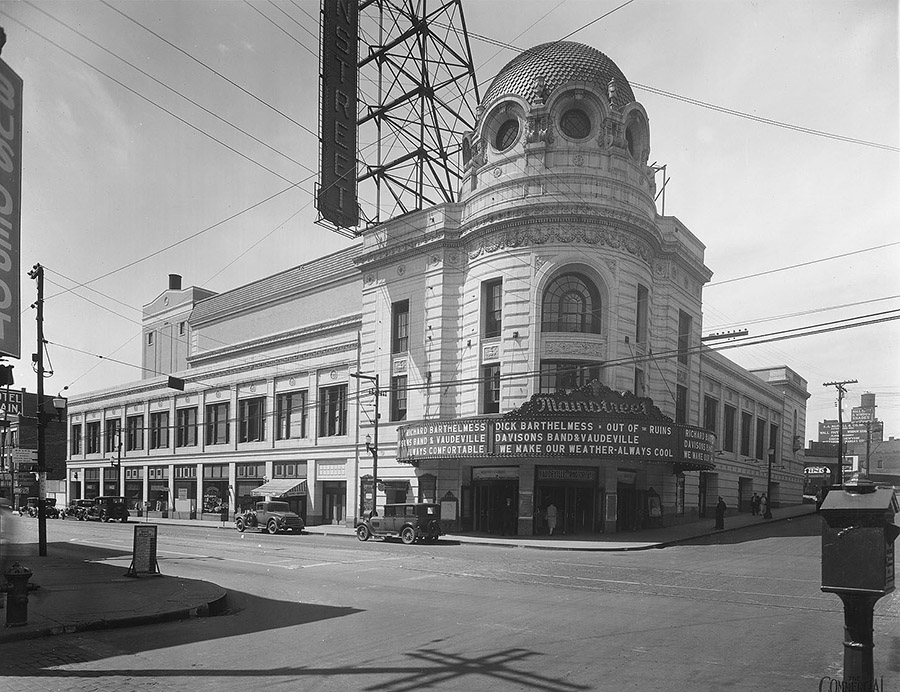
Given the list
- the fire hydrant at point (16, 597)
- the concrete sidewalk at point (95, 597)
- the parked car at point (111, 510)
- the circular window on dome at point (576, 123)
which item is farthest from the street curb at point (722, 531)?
the parked car at point (111, 510)

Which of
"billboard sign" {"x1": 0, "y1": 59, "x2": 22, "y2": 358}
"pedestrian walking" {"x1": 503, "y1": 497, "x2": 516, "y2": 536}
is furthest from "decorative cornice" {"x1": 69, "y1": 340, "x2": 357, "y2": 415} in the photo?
"billboard sign" {"x1": 0, "y1": 59, "x2": 22, "y2": 358}

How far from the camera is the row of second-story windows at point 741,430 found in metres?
47.8

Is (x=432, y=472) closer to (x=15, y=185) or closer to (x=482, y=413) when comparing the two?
(x=482, y=413)

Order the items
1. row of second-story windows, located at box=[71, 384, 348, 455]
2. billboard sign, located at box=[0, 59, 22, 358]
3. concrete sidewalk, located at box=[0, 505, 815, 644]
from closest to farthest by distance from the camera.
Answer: billboard sign, located at box=[0, 59, 22, 358] → concrete sidewalk, located at box=[0, 505, 815, 644] → row of second-story windows, located at box=[71, 384, 348, 455]

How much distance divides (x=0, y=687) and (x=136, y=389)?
2184 inches

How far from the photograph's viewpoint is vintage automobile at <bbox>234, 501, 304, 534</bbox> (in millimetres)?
35250

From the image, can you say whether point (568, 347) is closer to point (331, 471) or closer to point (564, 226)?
point (564, 226)

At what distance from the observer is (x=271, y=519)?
117ft

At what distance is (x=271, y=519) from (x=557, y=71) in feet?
84.4

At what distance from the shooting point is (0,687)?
8.02 meters

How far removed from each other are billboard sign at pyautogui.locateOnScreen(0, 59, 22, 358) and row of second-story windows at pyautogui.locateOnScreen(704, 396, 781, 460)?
135 ft

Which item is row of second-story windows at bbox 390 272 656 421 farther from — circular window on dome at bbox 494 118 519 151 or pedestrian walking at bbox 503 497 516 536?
circular window on dome at bbox 494 118 519 151

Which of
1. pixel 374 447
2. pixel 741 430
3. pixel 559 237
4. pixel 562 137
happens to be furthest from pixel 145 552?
pixel 741 430

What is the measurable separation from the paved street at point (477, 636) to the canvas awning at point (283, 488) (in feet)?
76.3
